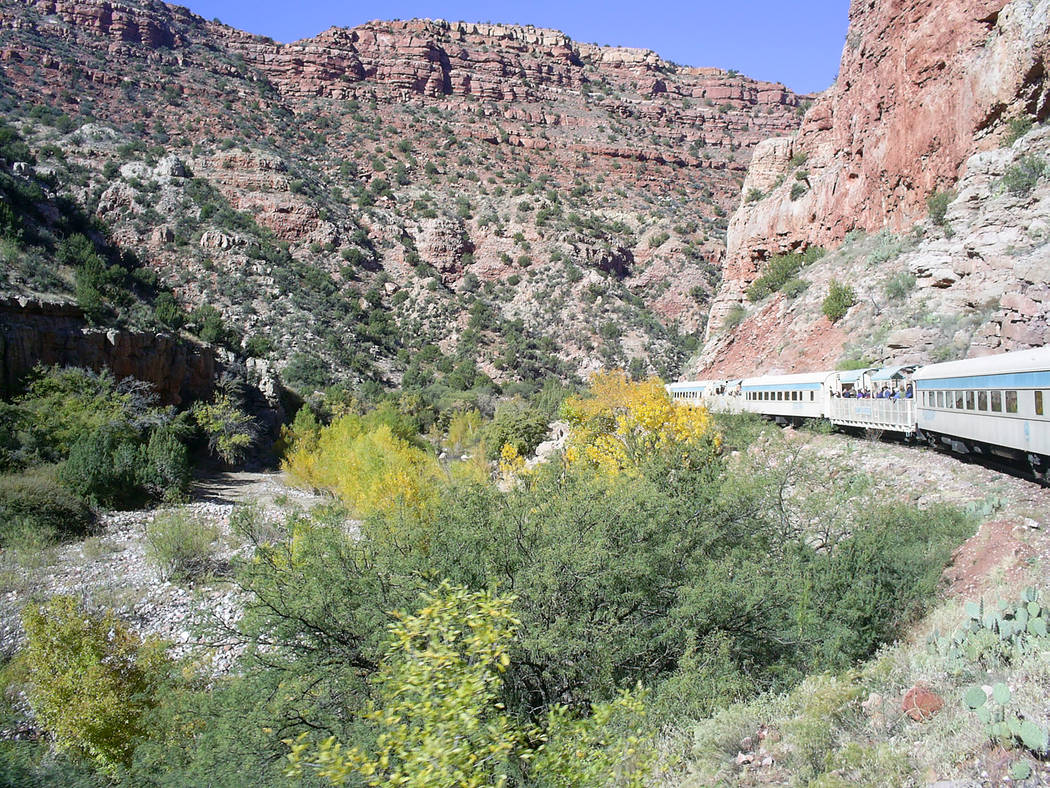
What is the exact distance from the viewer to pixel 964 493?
35.8 ft

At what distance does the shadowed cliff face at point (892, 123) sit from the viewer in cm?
2080

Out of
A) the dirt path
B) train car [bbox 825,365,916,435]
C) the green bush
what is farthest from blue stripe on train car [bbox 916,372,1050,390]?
the dirt path

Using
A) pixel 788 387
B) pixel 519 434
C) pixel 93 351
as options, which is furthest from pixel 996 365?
pixel 93 351

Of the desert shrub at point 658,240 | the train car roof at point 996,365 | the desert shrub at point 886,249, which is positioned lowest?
Result: the train car roof at point 996,365

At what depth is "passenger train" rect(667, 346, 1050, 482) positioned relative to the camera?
9492 mm

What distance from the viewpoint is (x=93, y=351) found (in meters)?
31.7

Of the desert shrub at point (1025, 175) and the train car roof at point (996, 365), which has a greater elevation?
the desert shrub at point (1025, 175)

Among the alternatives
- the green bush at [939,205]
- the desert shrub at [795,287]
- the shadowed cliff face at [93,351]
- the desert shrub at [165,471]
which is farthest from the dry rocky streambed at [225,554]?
the shadowed cliff face at [93,351]

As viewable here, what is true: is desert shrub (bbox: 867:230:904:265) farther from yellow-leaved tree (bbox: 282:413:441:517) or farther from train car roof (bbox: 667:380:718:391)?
yellow-leaved tree (bbox: 282:413:441:517)

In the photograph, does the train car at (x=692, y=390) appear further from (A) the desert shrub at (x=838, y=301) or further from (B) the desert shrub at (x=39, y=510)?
(B) the desert shrub at (x=39, y=510)

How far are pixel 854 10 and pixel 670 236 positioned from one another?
30.7m

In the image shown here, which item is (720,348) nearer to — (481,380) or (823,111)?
(823,111)

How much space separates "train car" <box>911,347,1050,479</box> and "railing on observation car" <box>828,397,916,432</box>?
0.54 m

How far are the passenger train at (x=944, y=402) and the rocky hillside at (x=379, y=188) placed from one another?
96.0 feet
